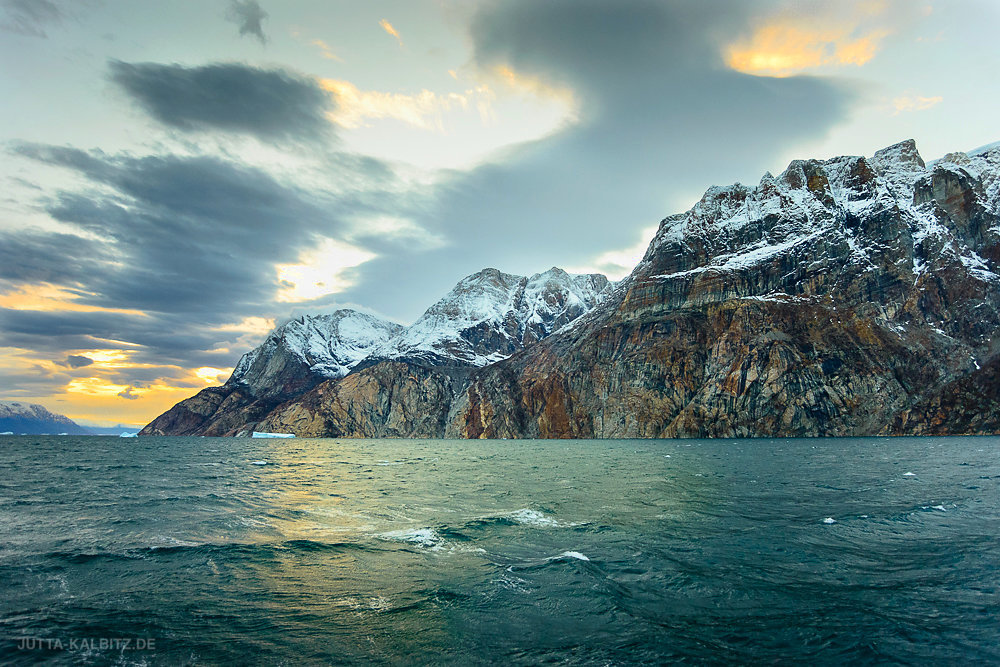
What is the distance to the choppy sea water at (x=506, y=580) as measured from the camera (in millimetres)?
13859

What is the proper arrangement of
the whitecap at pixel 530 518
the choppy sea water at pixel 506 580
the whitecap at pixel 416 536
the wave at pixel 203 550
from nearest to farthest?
the choppy sea water at pixel 506 580 < the wave at pixel 203 550 < the whitecap at pixel 416 536 < the whitecap at pixel 530 518

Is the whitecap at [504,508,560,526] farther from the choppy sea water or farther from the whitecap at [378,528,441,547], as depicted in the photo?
the whitecap at [378,528,441,547]

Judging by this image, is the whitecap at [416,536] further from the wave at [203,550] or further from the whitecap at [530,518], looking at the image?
the whitecap at [530,518]

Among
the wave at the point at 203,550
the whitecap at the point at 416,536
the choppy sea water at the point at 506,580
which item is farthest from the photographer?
the whitecap at the point at 416,536

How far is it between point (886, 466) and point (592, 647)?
67.7 metres

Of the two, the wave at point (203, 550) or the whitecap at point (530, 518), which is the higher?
the wave at point (203, 550)

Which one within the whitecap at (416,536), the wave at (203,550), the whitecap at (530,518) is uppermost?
the wave at (203,550)

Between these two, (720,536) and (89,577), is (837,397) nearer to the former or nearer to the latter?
(720,536)

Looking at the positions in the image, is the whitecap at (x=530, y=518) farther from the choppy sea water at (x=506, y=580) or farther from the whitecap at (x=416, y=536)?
the whitecap at (x=416, y=536)

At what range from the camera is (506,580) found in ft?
64.9

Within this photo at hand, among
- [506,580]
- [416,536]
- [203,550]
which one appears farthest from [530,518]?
[203,550]

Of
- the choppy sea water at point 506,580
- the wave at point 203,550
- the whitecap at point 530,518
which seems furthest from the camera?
the whitecap at point 530,518

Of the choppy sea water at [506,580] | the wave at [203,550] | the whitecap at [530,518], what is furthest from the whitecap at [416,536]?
the whitecap at [530,518]

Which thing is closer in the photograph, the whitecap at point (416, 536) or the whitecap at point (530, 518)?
the whitecap at point (416, 536)
